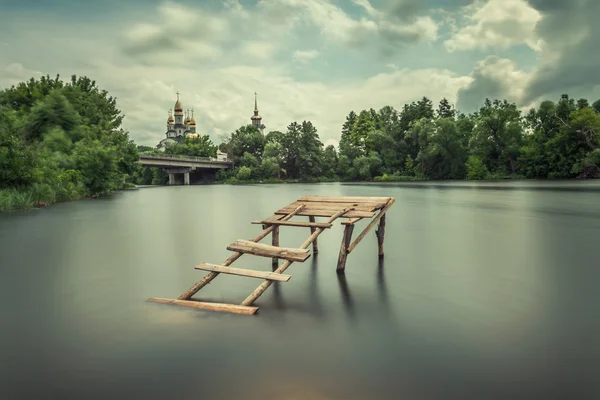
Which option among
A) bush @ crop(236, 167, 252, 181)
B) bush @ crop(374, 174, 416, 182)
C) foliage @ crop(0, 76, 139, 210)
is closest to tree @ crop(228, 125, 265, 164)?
bush @ crop(236, 167, 252, 181)

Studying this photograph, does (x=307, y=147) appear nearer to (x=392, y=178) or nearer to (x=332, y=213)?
(x=392, y=178)

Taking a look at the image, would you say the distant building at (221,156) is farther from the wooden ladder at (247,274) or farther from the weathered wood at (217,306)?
the weathered wood at (217,306)

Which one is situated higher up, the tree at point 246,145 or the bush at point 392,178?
the tree at point 246,145

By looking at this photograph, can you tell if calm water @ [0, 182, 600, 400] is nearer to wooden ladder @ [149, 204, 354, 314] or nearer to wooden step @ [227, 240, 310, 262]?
wooden ladder @ [149, 204, 354, 314]

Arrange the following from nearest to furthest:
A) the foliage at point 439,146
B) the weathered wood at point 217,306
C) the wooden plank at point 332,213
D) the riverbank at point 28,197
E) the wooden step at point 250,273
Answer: the wooden step at point 250,273
the weathered wood at point 217,306
the wooden plank at point 332,213
the riverbank at point 28,197
the foliage at point 439,146

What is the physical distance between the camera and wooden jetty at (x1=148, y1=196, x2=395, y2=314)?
21.0 feet

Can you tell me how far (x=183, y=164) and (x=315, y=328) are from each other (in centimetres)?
9155

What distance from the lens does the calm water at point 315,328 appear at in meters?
4.27

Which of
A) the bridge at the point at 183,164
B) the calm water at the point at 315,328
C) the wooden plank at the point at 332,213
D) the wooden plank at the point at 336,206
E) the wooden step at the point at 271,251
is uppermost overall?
the bridge at the point at 183,164

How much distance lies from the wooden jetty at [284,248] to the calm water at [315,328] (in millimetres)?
266

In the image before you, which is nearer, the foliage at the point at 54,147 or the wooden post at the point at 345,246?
the wooden post at the point at 345,246

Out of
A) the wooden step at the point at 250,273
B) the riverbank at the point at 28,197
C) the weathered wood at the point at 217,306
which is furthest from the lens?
the riverbank at the point at 28,197

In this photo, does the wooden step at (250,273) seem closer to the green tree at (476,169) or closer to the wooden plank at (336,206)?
the wooden plank at (336,206)

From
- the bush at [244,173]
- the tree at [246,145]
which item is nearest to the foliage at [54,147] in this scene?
the bush at [244,173]
